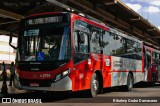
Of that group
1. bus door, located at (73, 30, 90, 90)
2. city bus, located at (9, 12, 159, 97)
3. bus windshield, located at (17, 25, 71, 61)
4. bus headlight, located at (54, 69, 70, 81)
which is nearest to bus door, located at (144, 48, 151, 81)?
city bus, located at (9, 12, 159, 97)

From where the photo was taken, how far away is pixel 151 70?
2361cm

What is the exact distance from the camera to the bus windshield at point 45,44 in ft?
35.7

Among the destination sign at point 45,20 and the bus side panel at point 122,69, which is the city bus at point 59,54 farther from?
the bus side panel at point 122,69

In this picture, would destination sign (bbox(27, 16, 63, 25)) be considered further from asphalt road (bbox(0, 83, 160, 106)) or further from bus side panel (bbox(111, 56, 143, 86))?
bus side panel (bbox(111, 56, 143, 86))

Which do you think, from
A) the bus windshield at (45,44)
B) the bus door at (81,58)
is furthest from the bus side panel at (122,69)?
the bus windshield at (45,44)

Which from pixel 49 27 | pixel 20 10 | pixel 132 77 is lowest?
pixel 132 77

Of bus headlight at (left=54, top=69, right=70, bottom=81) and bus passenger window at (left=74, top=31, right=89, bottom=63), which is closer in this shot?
bus headlight at (left=54, top=69, right=70, bottom=81)

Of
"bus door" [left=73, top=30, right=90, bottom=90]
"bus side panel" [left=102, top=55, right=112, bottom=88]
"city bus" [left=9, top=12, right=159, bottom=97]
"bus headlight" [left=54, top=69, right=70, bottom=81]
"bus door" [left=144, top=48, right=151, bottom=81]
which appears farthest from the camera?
"bus door" [left=144, top=48, right=151, bottom=81]

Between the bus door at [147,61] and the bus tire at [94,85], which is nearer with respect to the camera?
the bus tire at [94,85]

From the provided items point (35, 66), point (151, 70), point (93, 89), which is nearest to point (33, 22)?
point (35, 66)

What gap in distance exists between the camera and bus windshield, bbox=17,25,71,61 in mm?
10875

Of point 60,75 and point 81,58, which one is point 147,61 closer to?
point 81,58

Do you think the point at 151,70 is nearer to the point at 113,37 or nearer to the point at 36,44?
the point at 113,37

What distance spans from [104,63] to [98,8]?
7.49 metres
